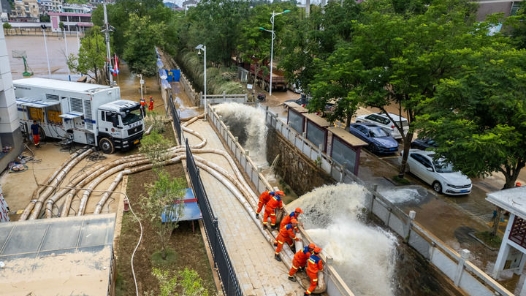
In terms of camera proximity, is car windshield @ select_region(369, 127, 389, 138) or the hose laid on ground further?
car windshield @ select_region(369, 127, 389, 138)

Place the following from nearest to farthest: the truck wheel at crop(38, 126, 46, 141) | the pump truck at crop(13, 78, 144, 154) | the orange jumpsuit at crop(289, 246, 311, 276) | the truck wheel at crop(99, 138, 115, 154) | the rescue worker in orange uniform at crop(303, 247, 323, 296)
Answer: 1. the rescue worker in orange uniform at crop(303, 247, 323, 296)
2. the orange jumpsuit at crop(289, 246, 311, 276)
3. the pump truck at crop(13, 78, 144, 154)
4. the truck wheel at crop(99, 138, 115, 154)
5. the truck wheel at crop(38, 126, 46, 141)

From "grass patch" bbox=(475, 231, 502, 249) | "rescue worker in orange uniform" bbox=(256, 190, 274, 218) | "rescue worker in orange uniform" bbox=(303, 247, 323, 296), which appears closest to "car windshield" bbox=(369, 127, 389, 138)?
"grass patch" bbox=(475, 231, 502, 249)

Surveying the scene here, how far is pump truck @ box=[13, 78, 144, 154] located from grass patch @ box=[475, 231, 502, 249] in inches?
691

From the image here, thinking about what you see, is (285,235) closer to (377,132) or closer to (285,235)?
(285,235)

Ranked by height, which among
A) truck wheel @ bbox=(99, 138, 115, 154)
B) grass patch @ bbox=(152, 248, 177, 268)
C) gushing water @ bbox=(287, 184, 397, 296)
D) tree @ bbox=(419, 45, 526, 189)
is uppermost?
tree @ bbox=(419, 45, 526, 189)

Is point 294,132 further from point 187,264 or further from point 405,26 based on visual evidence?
point 187,264

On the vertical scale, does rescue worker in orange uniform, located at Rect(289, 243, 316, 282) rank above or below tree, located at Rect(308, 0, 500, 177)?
below

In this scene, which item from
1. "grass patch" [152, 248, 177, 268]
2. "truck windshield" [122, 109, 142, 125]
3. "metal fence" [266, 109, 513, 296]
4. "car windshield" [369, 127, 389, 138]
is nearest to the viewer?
"metal fence" [266, 109, 513, 296]

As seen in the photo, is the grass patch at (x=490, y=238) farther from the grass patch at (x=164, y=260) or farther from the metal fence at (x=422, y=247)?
the grass patch at (x=164, y=260)

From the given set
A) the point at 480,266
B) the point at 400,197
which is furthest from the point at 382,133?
the point at 480,266

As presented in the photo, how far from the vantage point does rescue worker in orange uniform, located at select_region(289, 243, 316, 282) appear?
10508 mm

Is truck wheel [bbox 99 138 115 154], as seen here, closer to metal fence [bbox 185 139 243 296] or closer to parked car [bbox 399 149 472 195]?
metal fence [bbox 185 139 243 296]

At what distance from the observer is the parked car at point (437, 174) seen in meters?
17.2

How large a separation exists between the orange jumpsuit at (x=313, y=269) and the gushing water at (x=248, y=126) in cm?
1641
